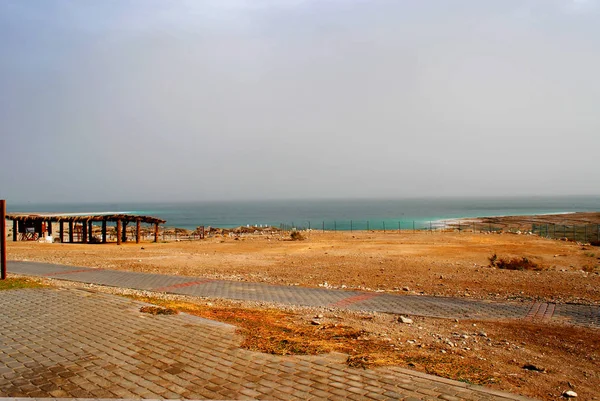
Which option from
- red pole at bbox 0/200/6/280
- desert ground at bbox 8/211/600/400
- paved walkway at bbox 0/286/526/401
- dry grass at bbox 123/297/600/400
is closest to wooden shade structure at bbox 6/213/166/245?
desert ground at bbox 8/211/600/400

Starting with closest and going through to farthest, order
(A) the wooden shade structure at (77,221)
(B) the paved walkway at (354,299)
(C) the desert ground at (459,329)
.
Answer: (C) the desert ground at (459,329) < (B) the paved walkway at (354,299) < (A) the wooden shade structure at (77,221)

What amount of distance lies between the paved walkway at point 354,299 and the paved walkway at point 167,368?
3584 mm

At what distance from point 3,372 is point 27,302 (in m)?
4.39

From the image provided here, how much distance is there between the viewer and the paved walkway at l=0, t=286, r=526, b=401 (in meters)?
4.70

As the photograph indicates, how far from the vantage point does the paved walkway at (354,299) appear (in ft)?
30.8

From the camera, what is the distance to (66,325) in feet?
23.8

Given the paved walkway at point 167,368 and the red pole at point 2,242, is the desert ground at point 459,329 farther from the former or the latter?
the red pole at point 2,242

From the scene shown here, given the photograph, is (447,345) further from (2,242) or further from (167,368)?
(2,242)

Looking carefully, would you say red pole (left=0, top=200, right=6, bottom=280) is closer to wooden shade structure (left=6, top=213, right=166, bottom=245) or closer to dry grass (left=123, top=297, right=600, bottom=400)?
dry grass (left=123, top=297, right=600, bottom=400)

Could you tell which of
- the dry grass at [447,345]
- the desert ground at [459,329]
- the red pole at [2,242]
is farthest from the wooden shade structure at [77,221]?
the dry grass at [447,345]

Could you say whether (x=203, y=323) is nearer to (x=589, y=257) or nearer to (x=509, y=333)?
(x=509, y=333)

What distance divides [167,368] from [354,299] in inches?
243

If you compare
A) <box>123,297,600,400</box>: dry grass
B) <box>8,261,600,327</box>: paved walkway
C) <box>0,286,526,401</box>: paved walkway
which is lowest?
<box>8,261,600,327</box>: paved walkway

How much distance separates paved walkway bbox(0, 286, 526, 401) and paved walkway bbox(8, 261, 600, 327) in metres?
3.58
